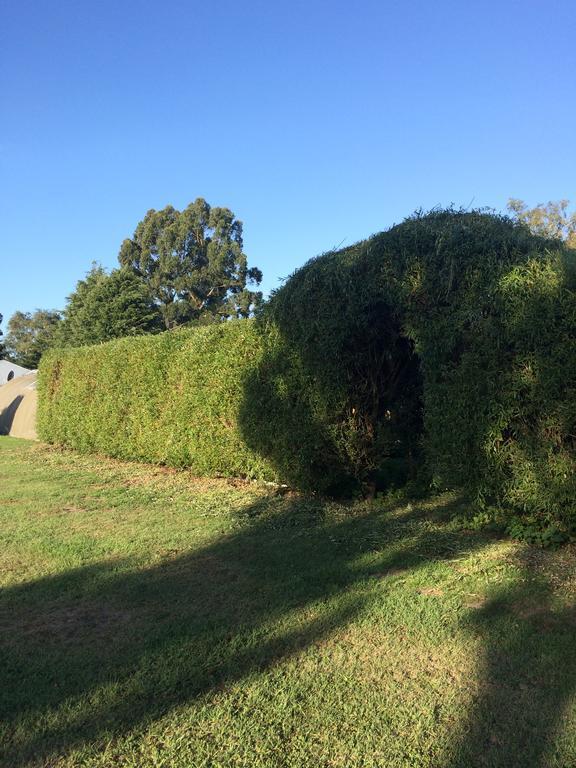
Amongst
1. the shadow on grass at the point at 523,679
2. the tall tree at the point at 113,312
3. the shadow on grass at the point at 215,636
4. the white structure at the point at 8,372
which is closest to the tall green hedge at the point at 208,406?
the shadow on grass at the point at 215,636

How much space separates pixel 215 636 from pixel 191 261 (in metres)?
48.1

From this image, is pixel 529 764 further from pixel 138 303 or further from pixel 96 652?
pixel 138 303

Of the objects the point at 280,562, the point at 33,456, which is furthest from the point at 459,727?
the point at 33,456

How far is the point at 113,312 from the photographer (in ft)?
76.1

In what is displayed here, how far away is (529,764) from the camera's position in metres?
2.64

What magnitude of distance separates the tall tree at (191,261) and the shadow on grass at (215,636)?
43.0 m

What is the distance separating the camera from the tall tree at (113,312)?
76.0ft

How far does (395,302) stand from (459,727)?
4.57 metres

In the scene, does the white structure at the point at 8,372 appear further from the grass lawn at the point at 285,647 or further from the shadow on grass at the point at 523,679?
the shadow on grass at the point at 523,679

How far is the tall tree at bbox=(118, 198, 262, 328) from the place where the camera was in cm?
4884

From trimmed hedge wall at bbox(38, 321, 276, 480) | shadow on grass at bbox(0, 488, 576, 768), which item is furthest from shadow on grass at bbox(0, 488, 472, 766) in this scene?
trimmed hedge wall at bbox(38, 321, 276, 480)

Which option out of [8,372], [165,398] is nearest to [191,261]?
[8,372]

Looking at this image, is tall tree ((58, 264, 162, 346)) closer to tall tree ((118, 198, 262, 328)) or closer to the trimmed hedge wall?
the trimmed hedge wall

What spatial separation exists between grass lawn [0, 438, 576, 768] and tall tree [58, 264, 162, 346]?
55.9 ft
